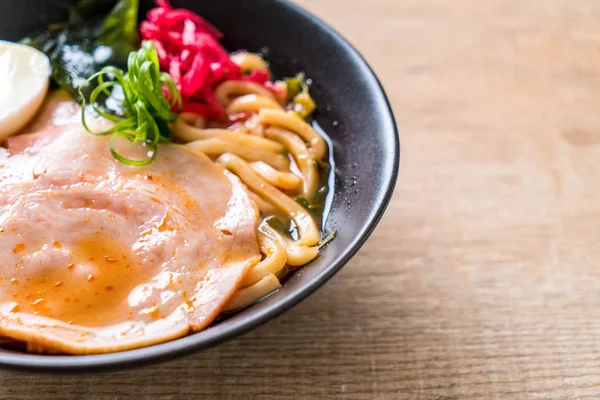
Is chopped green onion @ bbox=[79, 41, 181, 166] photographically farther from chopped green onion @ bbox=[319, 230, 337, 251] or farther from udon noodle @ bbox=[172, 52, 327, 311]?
chopped green onion @ bbox=[319, 230, 337, 251]

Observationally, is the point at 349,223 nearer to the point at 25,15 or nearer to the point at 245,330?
the point at 245,330

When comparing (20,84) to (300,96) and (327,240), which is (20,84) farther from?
(327,240)

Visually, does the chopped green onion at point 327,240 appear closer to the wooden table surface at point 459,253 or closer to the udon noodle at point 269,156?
the udon noodle at point 269,156

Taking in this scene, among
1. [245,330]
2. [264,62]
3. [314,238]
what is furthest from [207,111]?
[245,330]

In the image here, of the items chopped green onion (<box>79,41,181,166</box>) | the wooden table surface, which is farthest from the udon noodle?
the wooden table surface

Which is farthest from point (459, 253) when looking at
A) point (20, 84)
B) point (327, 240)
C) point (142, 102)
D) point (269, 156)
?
point (20, 84)

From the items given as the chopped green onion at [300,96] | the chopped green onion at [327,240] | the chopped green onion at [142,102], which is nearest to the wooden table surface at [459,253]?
the chopped green onion at [327,240]
